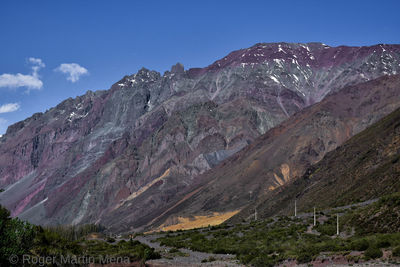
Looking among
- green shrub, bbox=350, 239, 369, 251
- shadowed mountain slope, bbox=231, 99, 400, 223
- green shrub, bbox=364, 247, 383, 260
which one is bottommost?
green shrub, bbox=364, 247, 383, 260

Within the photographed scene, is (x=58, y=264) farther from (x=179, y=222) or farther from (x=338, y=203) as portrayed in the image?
(x=179, y=222)

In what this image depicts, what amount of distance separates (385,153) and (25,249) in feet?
211

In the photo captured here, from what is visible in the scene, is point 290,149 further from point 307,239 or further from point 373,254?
point 373,254

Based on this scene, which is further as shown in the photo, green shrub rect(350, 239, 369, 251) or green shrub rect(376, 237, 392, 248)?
green shrub rect(350, 239, 369, 251)

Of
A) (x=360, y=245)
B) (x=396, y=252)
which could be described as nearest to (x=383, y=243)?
(x=360, y=245)

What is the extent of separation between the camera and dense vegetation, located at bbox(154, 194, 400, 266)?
2572 cm

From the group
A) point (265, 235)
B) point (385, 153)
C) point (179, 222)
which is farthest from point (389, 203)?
point (179, 222)

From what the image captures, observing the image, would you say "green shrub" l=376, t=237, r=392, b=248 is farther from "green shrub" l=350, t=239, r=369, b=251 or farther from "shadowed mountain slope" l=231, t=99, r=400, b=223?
"shadowed mountain slope" l=231, t=99, r=400, b=223

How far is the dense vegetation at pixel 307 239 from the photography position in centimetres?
2572

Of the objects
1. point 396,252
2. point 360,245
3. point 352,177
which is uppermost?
point 352,177

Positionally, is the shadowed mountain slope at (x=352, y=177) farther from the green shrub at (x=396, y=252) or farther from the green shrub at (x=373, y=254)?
the green shrub at (x=396, y=252)

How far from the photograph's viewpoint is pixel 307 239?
36.0 metres

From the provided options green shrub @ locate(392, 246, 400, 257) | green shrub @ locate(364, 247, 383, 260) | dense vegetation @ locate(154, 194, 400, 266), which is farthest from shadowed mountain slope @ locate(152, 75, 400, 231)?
green shrub @ locate(392, 246, 400, 257)

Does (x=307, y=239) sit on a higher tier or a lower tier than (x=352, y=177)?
lower
